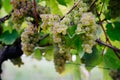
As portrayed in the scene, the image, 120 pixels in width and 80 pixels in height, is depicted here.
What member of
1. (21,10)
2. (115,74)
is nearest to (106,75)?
(115,74)

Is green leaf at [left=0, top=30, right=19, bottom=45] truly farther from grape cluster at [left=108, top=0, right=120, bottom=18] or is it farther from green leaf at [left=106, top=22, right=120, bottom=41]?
grape cluster at [left=108, top=0, right=120, bottom=18]

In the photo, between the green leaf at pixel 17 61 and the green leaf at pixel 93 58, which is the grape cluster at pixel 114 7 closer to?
the green leaf at pixel 93 58

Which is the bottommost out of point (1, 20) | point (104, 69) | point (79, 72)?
point (79, 72)

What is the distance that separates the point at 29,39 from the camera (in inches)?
33.2

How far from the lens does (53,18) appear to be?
776 mm

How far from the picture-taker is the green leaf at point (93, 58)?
1.08 metres

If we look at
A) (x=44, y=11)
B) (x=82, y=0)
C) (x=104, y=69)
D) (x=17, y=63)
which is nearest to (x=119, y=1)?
(x=82, y=0)

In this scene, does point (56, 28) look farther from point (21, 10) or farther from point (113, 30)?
point (113, 30)

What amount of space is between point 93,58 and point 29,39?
308mm

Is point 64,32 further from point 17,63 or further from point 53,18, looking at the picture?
point 17,63

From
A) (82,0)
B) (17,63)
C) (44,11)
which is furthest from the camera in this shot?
(17,63)

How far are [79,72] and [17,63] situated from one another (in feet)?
0.73

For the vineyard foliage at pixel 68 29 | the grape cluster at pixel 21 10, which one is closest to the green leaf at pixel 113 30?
the vineyard foliage at pixel 68 29

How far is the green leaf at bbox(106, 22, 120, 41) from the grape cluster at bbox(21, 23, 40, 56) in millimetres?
252
